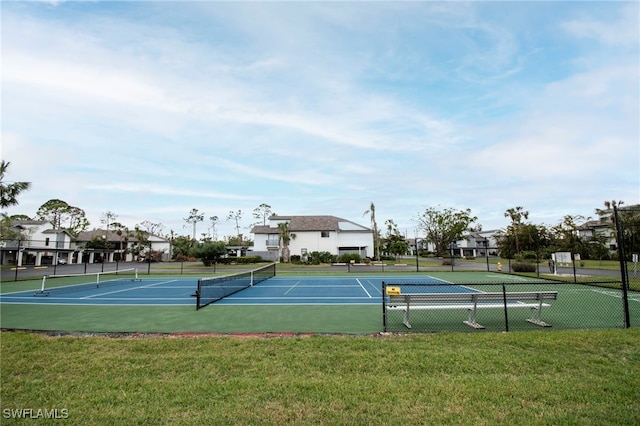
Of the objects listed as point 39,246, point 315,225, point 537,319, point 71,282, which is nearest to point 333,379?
point 537,319

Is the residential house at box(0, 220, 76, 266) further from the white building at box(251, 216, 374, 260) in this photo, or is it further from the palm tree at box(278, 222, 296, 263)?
the white building at box(251, 216, 374, 260)

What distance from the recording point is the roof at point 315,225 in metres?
54.4

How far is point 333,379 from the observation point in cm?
489

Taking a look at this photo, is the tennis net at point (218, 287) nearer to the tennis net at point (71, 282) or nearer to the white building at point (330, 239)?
the tennis net at point (71, 282)

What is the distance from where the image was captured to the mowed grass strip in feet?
12.8

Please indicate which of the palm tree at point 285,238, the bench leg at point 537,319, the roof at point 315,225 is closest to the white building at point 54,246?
the roof at point 315,225

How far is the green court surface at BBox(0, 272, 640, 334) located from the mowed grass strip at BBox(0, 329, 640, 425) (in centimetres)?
152

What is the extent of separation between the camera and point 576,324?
871 centimetres

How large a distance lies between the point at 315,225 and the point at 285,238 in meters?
5.67

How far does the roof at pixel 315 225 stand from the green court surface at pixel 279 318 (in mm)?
41818

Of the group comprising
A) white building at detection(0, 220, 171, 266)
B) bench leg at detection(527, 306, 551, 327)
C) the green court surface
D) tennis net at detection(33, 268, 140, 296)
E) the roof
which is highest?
the roof

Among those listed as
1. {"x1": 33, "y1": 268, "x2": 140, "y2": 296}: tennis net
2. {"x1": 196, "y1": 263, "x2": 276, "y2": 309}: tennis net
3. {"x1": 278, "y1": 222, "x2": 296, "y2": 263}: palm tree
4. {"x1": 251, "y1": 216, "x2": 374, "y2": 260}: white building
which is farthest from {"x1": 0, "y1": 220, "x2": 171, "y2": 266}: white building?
{"x1": 196, "y1": 263, "x2": 276, "y2": 309}: tennis net

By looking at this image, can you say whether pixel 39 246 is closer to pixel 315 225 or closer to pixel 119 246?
pixel 119 246

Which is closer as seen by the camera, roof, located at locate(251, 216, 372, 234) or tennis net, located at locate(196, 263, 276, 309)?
tennis net, located at locate(196, 263, 276, 309)
